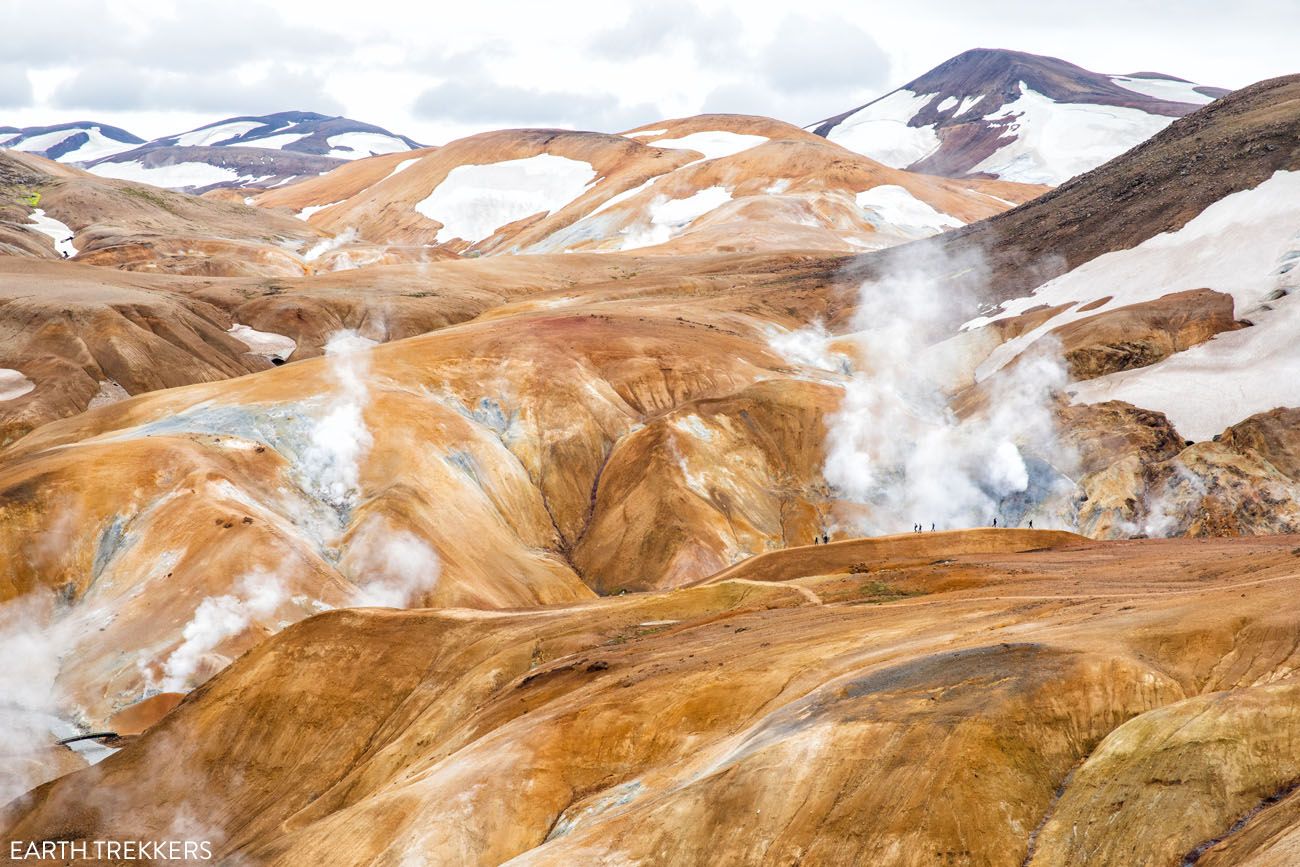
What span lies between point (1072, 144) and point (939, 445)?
153m

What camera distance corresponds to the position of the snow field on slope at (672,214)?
126m

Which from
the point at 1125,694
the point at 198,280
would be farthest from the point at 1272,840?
the point at 198,280

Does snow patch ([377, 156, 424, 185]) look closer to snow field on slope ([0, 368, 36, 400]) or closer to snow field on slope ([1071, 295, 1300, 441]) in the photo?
snow field on slope ([0, 368, 36, 400])

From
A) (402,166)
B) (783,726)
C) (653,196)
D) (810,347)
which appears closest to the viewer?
(783,726)

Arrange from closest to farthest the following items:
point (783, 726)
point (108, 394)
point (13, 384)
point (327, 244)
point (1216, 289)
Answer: point (783, 726) → point (1216, 289) → point (13, 384) → point (108, 394) → point (327, 244)

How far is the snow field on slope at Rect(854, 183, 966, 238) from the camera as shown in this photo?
422ft

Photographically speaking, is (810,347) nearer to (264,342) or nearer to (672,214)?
(264,342)

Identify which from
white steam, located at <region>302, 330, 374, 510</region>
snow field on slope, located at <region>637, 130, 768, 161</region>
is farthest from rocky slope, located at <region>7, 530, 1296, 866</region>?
snow field on slope, located at <region>637, 130, 768, 161</region>

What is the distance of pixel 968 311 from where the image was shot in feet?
233

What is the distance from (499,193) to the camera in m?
155

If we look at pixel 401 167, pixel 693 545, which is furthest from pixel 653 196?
pixel 693 545

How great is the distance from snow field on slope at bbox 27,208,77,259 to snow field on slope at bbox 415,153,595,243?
48565 millimetres

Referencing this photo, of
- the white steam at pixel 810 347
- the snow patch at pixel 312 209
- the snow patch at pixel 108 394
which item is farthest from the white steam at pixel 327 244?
the white steam at pixel 810 347

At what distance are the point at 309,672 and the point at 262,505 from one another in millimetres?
14964
